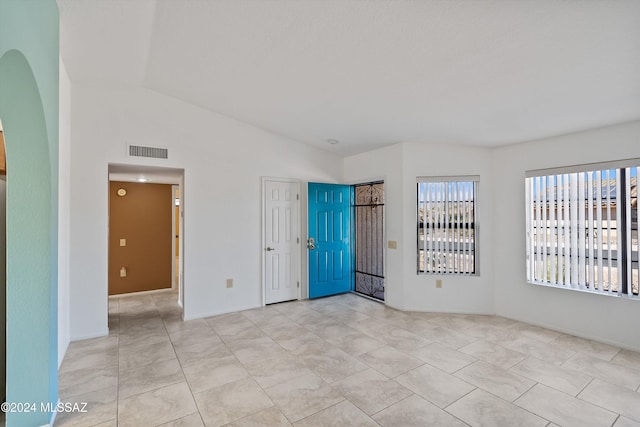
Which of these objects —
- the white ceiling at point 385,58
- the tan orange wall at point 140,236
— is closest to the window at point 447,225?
the white ceiling at point 385,58

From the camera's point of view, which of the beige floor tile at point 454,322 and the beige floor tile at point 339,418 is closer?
the beige floor tile at point 339,418

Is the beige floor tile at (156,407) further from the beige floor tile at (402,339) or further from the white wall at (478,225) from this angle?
the white wall at (478,225)

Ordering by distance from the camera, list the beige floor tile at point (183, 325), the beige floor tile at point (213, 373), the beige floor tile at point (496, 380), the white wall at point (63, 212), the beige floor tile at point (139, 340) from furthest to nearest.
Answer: the beige floor tile at point (183, 325) < the beige floor tile at point (139, 340) < the white wall at point (63, 212) < the beige floor tile at point (213, 373) < the beige floor tile at point (496, 380)

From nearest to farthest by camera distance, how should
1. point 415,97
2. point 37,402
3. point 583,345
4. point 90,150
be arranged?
1. point 37,402
2. point 415,97
3. point 583,345
4. point 90,150

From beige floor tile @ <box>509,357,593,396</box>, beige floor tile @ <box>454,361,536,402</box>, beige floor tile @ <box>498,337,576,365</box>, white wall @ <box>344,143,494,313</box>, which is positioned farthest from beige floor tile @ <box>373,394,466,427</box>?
white wall @ <box>344,143,494,313</box>

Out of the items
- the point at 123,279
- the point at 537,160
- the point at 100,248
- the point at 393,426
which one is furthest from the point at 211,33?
the point at 123,279

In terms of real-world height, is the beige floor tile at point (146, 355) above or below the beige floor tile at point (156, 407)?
below

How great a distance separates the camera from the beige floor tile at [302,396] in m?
2.20

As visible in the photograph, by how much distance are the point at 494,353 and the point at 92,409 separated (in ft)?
11.5

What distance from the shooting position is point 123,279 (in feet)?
18.1

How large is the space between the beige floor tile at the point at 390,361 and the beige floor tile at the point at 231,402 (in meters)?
1.04

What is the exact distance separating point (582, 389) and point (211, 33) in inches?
163

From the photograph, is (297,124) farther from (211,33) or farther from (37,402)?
(37,402)

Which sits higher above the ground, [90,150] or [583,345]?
[90,150]
